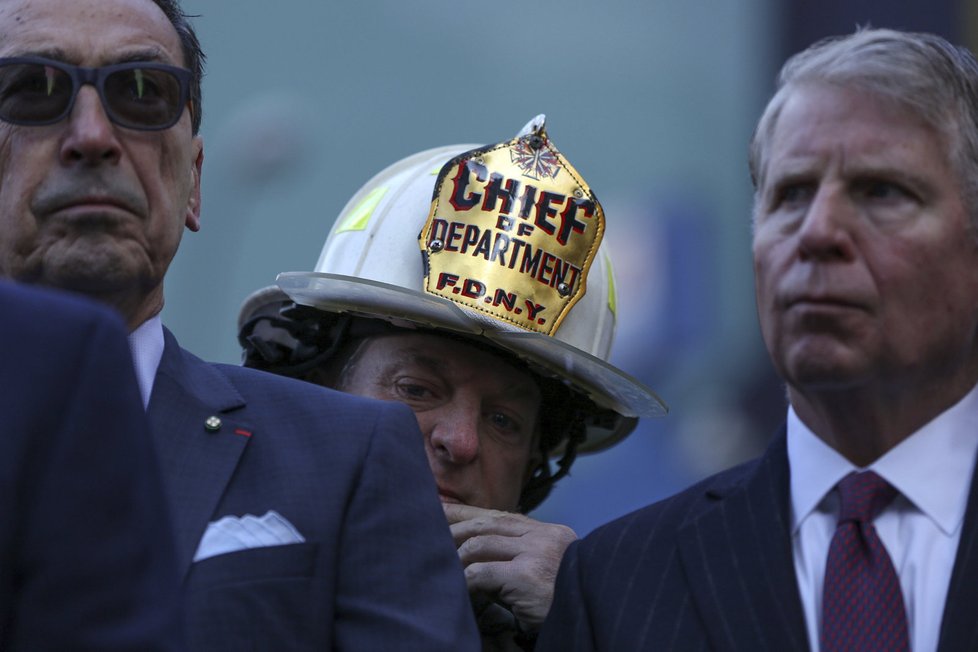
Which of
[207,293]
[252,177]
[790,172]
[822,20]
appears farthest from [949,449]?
[822,20]

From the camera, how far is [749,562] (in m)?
3.04

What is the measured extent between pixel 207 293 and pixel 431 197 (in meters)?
10.2

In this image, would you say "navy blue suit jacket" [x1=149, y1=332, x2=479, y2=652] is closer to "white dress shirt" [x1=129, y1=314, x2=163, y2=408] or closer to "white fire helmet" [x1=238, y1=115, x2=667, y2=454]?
"white dress shirt" [x1=129, y1=314, x2=163, y2=408]

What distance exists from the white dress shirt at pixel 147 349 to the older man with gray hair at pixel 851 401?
2.83ft

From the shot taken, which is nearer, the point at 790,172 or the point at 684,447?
the point at 790,172

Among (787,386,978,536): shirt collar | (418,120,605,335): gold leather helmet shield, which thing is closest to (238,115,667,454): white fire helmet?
(418,120,605,335): gold leather helmet shield

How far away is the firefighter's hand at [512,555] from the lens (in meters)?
3.65

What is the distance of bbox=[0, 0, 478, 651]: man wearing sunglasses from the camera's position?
9.73 feet

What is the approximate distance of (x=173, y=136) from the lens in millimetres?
3445

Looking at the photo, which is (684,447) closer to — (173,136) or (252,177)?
(252,177)

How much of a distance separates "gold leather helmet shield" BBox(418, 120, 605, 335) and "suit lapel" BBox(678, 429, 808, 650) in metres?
1.07

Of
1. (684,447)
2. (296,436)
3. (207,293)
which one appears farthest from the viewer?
(684,447)

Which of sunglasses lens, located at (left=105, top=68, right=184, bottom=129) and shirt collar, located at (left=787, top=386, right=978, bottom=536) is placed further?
sunglasses lens, located at (left=105, top=68, right=184, bottom=129)

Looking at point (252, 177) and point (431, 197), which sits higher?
point (252, 177)
